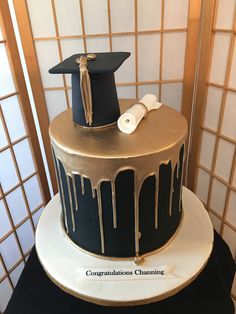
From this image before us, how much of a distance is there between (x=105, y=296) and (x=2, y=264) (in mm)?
777

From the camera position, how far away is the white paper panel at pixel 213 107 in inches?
48.4

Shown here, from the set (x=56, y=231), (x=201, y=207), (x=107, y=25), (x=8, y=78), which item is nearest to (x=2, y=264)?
(x=56, y=231)

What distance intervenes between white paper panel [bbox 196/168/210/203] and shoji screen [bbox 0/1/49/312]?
0.83 m

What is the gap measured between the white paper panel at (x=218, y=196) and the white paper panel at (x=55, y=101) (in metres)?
0.85

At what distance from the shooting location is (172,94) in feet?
4.55

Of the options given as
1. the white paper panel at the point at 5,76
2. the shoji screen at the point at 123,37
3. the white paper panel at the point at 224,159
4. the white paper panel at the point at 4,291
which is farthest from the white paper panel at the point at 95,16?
the white paper panel at the point at 4,291

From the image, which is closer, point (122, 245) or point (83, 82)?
point (83, 82)

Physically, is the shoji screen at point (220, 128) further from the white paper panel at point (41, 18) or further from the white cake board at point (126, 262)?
the white paper panel at point (41, 18)

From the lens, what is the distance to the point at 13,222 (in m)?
1.42

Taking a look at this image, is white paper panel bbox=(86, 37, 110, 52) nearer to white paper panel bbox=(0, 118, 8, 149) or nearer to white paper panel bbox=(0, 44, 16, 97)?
white paper panel bbox=(0, 44, 16, 97)

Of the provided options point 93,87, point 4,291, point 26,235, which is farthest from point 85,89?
point 4,291

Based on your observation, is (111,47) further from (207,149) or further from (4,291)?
(4,291)

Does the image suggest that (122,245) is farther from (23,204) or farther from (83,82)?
(23,204)

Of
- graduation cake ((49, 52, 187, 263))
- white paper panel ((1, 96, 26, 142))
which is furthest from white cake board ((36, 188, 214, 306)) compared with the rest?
white paper panel ((1, 96, 26, 142))
